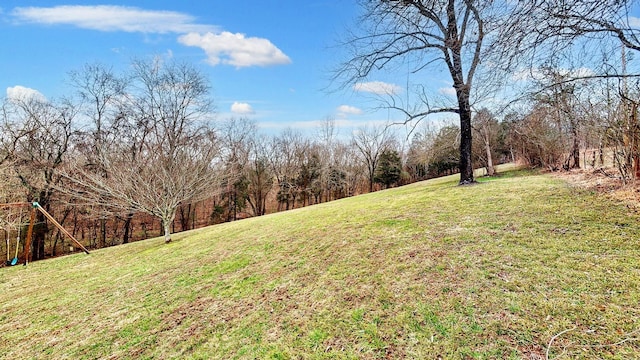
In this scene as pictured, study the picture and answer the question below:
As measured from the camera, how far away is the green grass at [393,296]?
204 centimetres

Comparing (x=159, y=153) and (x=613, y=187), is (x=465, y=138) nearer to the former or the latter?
(x=613, y=187)

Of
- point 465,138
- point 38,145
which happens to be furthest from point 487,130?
point 38,145

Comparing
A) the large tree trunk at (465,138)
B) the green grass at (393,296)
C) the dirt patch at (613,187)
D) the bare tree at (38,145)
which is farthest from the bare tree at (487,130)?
the bare tree at (38,145)

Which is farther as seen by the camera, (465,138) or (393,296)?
(465,138)

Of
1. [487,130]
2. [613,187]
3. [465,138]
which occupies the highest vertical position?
[487,130]

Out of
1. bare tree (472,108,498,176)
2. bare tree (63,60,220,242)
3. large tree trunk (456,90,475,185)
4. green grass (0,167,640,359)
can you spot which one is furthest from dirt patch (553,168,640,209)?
bare tree (63,60,220,242)

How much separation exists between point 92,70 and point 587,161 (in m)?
21.7

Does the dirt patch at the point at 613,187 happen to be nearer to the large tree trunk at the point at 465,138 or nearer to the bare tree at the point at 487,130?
the large tree trunk at the point at 465,138

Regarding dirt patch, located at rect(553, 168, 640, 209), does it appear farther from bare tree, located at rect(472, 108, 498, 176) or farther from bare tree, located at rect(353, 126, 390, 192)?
bare tree, located at rect(353, 126, 390, 192)

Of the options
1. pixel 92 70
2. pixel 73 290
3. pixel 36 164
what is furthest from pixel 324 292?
pixel 92 70

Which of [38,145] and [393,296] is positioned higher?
[38,145]

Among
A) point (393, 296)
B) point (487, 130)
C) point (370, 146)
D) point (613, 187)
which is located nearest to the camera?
Result: point (393, 296)

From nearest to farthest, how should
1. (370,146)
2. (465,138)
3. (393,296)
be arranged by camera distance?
(393,296)
(465,138)
(370,146)

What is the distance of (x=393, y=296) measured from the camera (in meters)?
2.68
